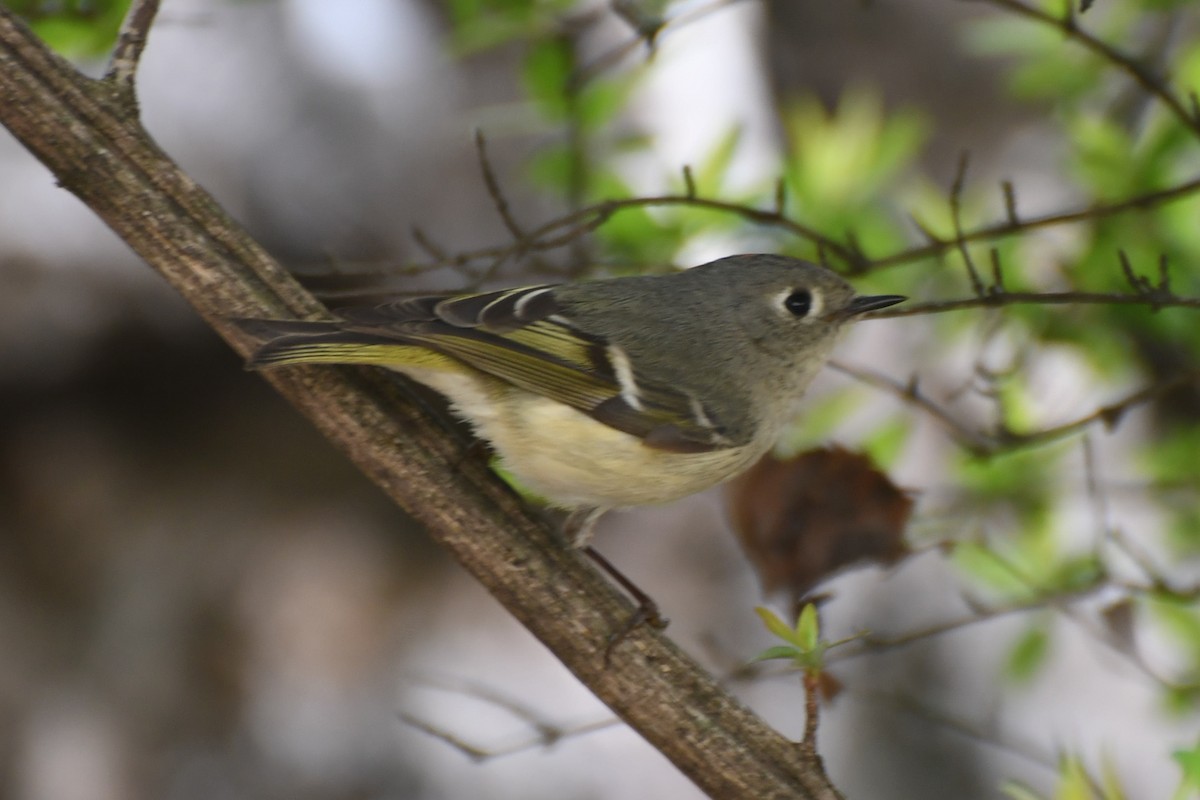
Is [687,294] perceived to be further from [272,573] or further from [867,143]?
[272,573]

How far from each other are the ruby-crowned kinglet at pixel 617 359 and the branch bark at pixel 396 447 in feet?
0.28

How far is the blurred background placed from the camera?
2557 millimetres

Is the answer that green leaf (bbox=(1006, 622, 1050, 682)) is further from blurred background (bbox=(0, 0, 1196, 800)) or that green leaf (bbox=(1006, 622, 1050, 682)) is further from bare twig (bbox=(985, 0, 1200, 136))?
bare twig (bbox=(985, 0, 1200, 136))

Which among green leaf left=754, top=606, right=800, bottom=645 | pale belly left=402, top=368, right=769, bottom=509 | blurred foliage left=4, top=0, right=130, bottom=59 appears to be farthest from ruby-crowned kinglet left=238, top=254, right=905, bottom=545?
blurred foliage left=4, top=0, right=130, bottom=59

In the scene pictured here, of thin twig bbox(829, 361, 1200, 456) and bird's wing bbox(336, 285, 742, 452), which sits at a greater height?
thin twig bbox(829, 361, 1200, 456)

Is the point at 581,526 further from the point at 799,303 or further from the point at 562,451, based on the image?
the point at 799,303

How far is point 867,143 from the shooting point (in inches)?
92.0

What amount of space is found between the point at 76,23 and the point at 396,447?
0.86 m

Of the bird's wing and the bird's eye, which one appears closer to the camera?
the bird's wing

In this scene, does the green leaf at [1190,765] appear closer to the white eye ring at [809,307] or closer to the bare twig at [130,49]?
the white eye ring at [809,307]

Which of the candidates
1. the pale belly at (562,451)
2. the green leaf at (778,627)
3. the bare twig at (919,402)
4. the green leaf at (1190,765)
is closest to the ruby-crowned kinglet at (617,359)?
the pale belly at (562,451)

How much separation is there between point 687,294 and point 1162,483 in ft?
3.13

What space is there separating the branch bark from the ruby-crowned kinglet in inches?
3.4

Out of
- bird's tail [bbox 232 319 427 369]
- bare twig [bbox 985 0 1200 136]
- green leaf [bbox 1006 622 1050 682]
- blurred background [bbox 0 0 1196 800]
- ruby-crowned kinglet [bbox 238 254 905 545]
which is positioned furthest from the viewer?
blurred background [bbox 0 0 1196 800]
